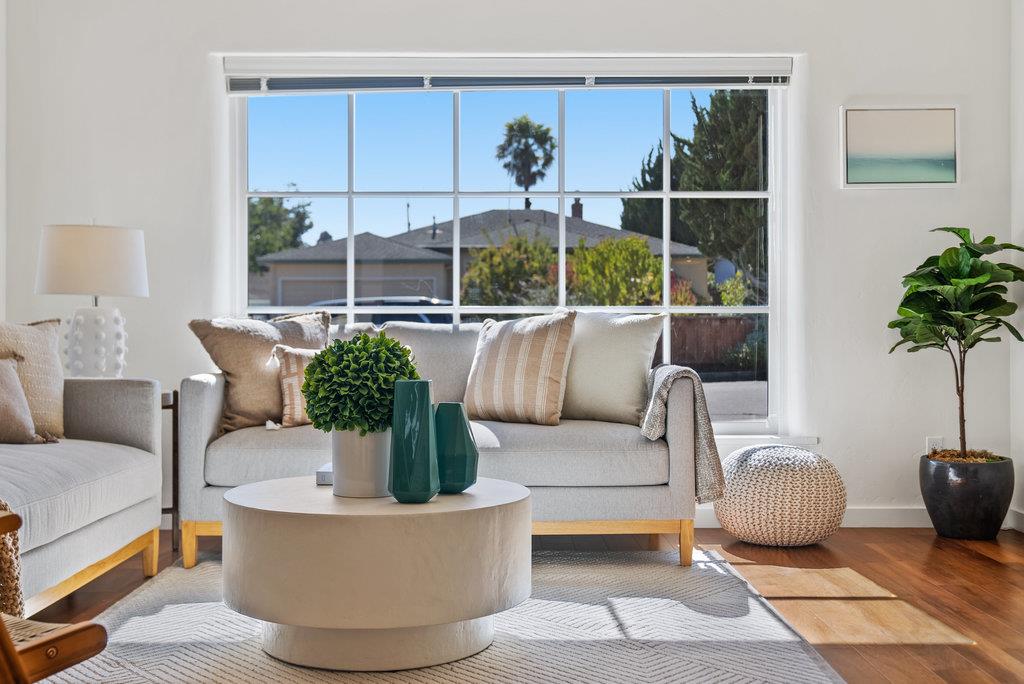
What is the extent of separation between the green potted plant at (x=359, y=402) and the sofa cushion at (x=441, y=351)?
1562mm

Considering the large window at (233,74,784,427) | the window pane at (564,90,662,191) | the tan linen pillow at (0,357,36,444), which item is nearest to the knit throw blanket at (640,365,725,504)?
the large window at (233,74,784,427)

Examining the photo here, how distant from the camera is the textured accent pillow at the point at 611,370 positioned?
165 inches

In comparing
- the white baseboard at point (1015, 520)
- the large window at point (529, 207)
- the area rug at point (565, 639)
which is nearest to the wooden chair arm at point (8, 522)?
the area rug at point (565, 639)

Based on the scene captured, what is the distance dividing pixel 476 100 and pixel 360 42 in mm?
631

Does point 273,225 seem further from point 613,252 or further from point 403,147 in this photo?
point 613,252

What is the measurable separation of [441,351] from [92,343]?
1467mm

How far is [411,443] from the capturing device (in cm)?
259

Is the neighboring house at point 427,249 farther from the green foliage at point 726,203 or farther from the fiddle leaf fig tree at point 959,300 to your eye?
the fiddle leaf fig tree at point 959,300

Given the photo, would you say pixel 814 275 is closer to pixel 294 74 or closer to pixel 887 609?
pixel 887 609

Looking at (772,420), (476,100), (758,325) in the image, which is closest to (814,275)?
(758,325)

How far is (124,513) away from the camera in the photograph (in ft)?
11.1

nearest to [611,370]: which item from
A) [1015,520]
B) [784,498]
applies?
[784,498]

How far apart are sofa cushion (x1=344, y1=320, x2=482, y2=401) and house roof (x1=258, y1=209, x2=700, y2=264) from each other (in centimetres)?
58

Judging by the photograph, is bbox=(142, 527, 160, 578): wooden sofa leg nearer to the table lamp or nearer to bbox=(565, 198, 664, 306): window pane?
the table lamp
